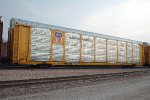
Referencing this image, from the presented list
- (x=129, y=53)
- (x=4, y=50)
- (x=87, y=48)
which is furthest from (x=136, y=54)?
(x=4, y=50)

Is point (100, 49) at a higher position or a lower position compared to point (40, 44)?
lower

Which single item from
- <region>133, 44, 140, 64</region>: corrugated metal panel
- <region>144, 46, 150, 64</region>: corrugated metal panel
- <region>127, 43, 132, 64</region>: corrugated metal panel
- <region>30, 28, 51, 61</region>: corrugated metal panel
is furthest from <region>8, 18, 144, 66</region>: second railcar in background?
<region>144, 46, 150, 64</region>: corrugated metal panel

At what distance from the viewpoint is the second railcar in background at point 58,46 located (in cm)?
1859

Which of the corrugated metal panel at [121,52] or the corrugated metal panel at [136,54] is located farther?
the corrugated metal panel at [136,54]

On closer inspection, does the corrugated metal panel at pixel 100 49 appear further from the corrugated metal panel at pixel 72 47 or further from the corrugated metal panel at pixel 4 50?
the corrugated metal panel at pixel 4 50

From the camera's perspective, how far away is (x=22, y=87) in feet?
35.1

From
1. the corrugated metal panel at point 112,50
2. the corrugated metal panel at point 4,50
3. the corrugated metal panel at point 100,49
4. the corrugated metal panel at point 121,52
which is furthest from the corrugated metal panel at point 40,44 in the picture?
the corrugated metal panel at point 121,52

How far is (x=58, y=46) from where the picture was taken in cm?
2117

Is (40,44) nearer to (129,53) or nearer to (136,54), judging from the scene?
(129,53)

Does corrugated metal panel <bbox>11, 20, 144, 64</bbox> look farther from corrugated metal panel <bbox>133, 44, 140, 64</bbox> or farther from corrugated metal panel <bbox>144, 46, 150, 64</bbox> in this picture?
corrugated metal panel <bbox>144, 46, 150, 64</bbox>

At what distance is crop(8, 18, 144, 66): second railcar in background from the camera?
18.6m

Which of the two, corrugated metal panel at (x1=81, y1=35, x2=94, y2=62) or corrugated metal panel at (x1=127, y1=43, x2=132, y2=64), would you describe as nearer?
corrugated metal panel at (x1=81, y1=35, x2=94, y2=62)

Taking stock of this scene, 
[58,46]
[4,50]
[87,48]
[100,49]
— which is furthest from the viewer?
[100,49]

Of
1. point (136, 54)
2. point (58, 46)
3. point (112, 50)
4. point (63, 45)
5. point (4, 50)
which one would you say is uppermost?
point (63, 45)
